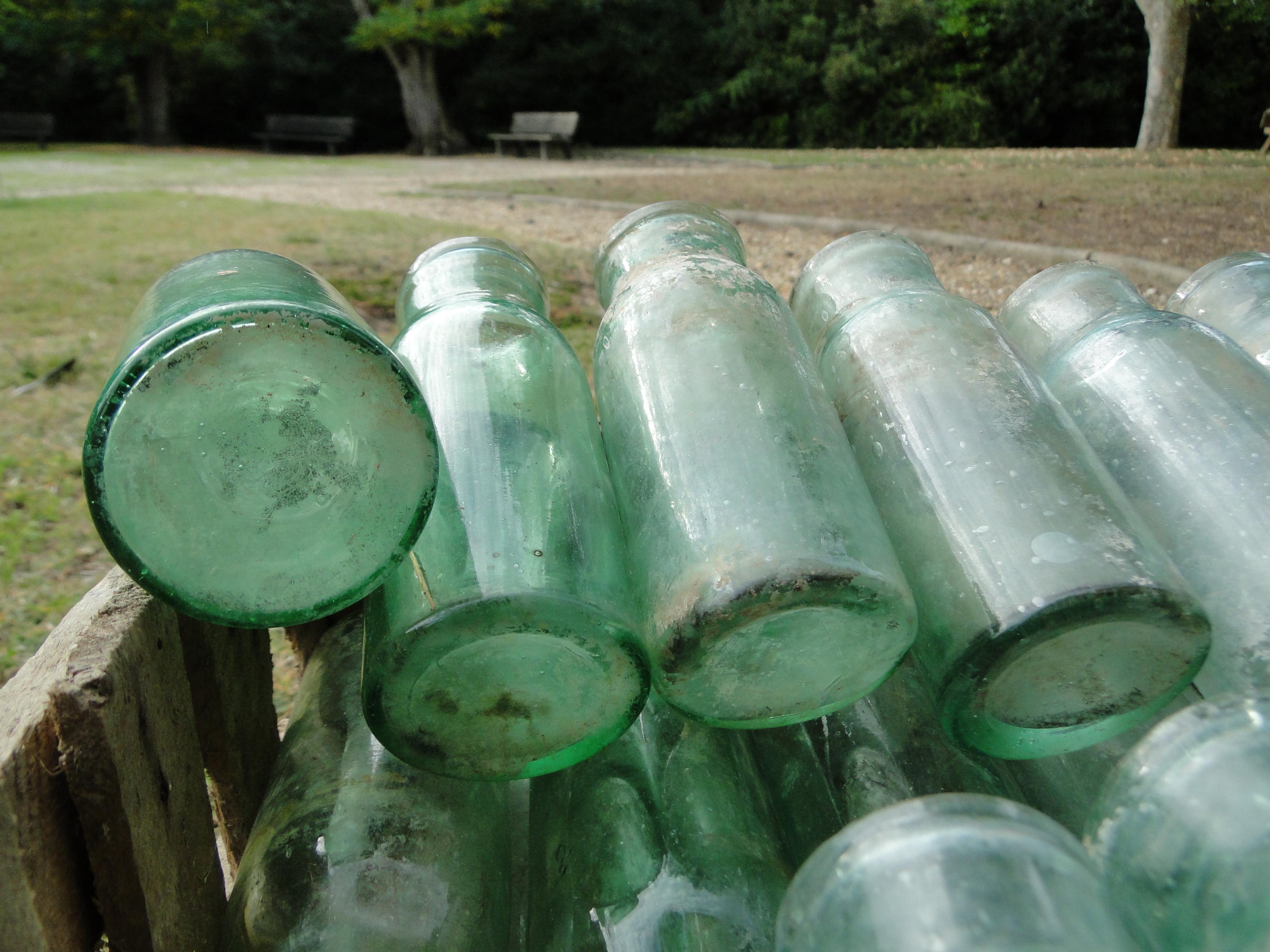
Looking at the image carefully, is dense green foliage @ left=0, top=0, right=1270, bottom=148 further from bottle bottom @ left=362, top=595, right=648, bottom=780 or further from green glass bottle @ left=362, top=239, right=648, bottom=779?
bottle bottom @ left=362, top=595, right=648, bottom=780

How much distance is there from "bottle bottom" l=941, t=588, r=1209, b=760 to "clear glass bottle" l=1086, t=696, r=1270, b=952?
0.40ft

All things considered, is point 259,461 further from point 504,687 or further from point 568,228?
point 568,228

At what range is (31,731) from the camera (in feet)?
2.61

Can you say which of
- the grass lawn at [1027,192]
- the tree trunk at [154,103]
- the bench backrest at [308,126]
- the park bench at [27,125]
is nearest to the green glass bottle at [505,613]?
the grass lawn at [1027,192]

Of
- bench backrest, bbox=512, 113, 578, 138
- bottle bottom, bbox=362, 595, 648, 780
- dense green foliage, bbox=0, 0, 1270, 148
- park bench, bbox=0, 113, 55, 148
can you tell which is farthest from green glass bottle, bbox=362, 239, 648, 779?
park bench, bbox=0, 113, 55, 148

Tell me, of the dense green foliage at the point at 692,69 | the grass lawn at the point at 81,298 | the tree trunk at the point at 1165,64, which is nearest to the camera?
the grass lawn at the point at 81,298

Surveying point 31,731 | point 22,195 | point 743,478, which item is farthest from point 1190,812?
point 22,195

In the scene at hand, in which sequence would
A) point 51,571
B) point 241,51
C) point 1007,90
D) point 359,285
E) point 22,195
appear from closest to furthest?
1. point 51,571
2. point 359,285
3. point 22,195
4. point 1007,90
5. point 241,51

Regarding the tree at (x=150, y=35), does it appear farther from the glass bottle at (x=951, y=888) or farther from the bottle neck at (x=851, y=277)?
the glass bottle at (x=951, y=888)

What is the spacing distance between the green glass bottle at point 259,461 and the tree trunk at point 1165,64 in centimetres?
1304

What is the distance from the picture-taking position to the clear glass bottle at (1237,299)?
1.38 meters

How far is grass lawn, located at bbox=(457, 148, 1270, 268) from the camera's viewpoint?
5516 mm

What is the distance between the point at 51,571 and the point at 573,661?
7.31 feet

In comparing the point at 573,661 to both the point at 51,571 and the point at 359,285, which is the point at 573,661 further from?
the point at 359,285
